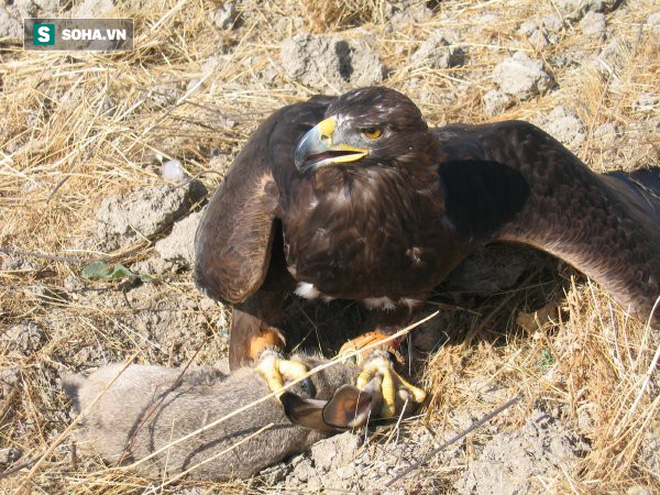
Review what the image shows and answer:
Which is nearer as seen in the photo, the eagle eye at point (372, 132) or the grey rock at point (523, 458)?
the eagle eye at point (372, 132)

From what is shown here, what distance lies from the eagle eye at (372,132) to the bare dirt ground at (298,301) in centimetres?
155

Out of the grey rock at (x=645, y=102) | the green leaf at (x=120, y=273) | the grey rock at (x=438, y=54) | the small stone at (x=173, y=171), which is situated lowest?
the green leaf at (x=120, y=273)

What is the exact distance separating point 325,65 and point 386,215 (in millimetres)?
2505

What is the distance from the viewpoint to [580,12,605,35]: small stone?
6.03m

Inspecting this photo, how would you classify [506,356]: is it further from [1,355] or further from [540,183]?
[1,355]

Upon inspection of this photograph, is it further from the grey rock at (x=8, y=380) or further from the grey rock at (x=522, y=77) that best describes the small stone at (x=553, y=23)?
the grey rock at (x=8, y=380)

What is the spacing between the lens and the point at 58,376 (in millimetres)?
4555

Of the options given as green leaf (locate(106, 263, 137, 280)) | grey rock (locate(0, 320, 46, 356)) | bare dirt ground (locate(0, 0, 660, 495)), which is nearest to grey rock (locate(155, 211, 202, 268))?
bare dirt ground (locate(0, 0, 660, 495))

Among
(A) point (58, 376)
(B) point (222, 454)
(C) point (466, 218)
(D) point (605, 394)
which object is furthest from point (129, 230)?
(D) point (605, 394)

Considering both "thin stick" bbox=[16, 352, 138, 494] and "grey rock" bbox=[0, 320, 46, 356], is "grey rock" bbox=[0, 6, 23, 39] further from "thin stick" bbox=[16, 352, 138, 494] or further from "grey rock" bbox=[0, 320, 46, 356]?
"thin stick" bbox=[16, 352, 138, 494]

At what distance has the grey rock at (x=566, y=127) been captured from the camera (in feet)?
17.7

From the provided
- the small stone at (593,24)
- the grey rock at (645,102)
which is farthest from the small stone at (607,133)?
the small stone at (593,24)

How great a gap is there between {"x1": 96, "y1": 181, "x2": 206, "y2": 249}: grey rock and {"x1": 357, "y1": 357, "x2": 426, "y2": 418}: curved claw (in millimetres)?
1509

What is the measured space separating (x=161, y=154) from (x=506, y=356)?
2411 mm
